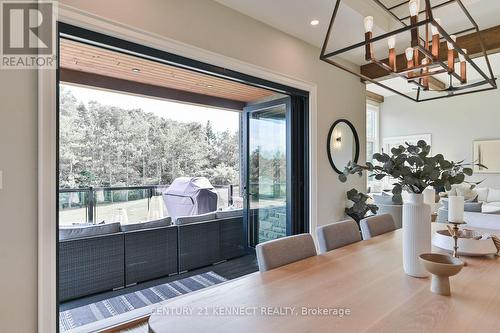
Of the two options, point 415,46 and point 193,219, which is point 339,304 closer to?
point 415,46

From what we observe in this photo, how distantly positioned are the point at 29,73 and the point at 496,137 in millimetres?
8779

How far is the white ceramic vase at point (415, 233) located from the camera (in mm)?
1420

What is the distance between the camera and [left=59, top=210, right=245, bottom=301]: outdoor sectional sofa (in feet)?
9.09

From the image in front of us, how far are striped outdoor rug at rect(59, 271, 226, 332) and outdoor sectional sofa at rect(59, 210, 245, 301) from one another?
20 cm

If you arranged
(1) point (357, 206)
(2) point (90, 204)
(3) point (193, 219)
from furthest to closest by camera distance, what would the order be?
(2) point (90, 204) → (1) point (357, 206) → (3) point (193, 219)

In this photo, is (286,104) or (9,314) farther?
(286,104)

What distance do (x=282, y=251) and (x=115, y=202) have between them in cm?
405

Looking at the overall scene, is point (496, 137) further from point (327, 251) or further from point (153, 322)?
point (153, 322)

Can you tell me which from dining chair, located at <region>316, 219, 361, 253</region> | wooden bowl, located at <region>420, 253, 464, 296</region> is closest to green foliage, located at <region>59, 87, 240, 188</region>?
dining chair, located at <region>316, 219, 361, 253</region>

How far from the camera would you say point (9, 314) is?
61.2 inches

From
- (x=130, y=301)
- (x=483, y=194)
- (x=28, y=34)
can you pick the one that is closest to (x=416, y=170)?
(x=28, y=34)

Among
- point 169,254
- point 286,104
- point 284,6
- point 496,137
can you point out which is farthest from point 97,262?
point 496,137

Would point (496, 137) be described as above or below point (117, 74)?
below

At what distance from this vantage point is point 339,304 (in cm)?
113
